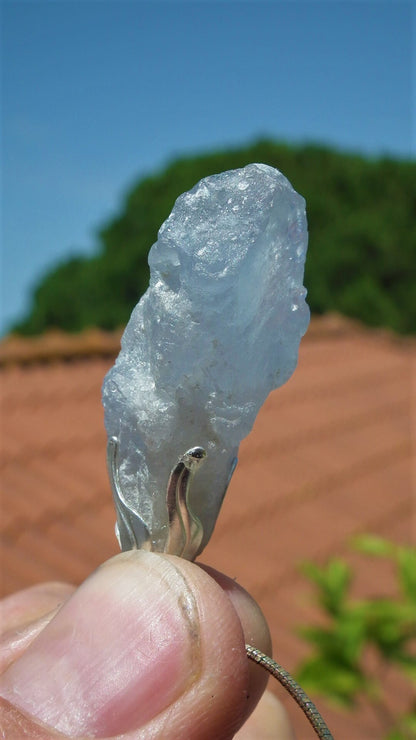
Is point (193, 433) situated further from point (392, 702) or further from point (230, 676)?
point (392, 702)

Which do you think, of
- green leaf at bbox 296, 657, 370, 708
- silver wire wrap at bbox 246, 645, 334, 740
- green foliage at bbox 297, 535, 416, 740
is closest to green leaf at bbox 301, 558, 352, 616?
green foliage at bbox 297, 535, 416, 740

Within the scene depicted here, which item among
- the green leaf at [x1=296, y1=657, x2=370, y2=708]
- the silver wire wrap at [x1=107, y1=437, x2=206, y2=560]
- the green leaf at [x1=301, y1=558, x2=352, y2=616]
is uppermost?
the silver wire wrap at [x1=107, y1=437, x2=206, y2=560]

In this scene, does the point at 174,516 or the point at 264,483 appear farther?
the point at 264,483

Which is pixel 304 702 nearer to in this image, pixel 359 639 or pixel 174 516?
pixel 174 516

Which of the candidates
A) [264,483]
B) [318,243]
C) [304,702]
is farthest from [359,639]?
[318,243]

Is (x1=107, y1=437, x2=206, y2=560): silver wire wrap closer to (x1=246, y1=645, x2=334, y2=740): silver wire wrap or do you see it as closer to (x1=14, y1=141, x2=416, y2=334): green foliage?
(x1=246, y1=645, x2=334, y2=740): silver wire wrap
